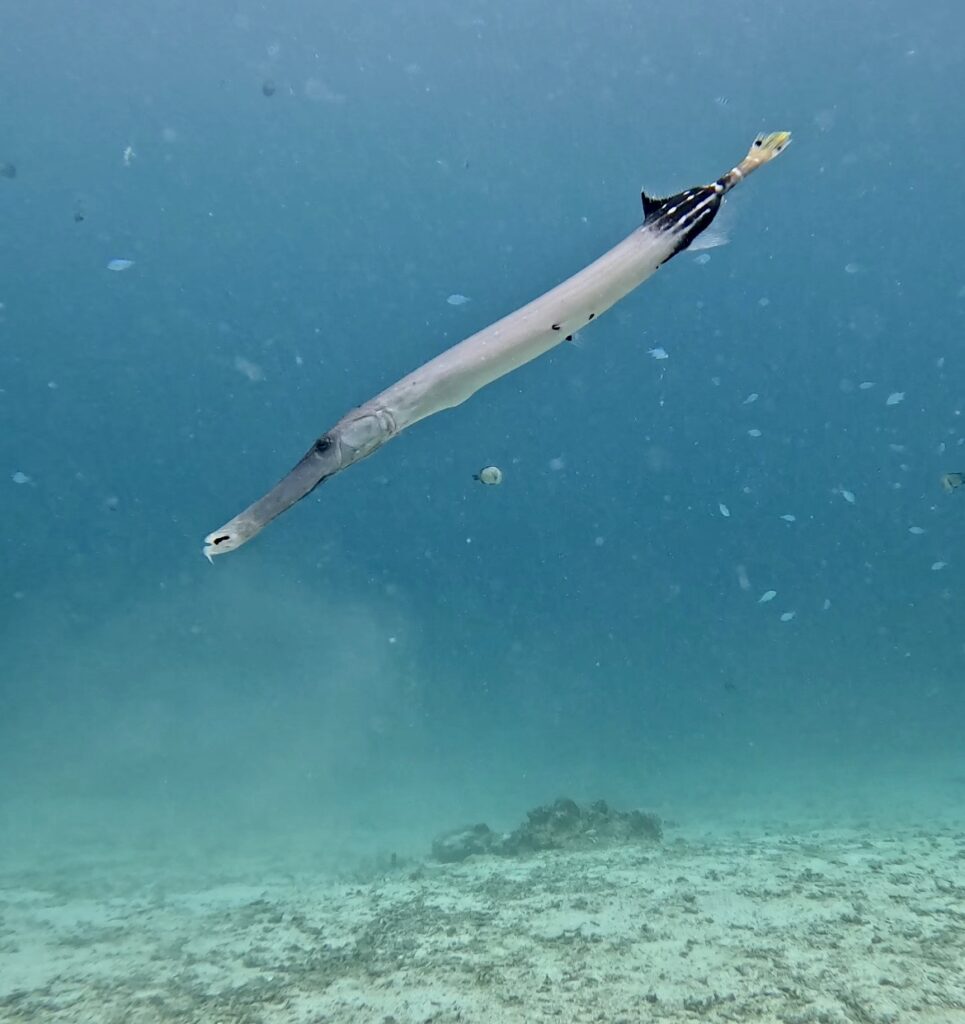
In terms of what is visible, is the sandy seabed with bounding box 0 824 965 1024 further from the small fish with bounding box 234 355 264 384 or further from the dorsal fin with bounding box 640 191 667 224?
the small fish with bounding box 234 355 264 384

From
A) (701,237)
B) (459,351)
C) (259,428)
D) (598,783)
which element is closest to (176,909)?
(459,351)

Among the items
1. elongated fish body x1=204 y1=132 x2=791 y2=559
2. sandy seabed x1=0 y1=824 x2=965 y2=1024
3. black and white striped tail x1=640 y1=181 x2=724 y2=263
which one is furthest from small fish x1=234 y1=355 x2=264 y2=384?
black and white striped tail x1=640 y1=181 x2=724 y2=263

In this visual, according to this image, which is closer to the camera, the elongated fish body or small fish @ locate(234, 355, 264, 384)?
the elongated fish body

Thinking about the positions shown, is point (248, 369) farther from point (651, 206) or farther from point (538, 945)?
point (651, 206)

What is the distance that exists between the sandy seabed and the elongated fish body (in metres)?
3.74

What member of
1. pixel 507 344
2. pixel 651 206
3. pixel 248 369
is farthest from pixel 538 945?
pixel 248 369

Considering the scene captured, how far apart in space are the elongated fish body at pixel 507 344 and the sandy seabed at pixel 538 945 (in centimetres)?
374

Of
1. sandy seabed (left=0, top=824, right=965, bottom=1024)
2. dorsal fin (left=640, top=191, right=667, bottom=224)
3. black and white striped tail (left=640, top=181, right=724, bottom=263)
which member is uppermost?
dorsal fin (left=640, top=191, right=667, bottom=224)

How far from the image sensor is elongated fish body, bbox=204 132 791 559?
7.13 feet

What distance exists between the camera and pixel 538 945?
5426mm

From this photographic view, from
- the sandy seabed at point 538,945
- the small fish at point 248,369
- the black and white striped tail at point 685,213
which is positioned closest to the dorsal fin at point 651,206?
the black and white striped tail at point 685,213

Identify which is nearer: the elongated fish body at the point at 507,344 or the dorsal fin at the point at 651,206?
the elongated fish body at the point at 507,344

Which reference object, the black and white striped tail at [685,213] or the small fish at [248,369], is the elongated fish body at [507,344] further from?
the small fish at [248,369]

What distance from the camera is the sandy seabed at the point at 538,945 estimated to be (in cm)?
424
